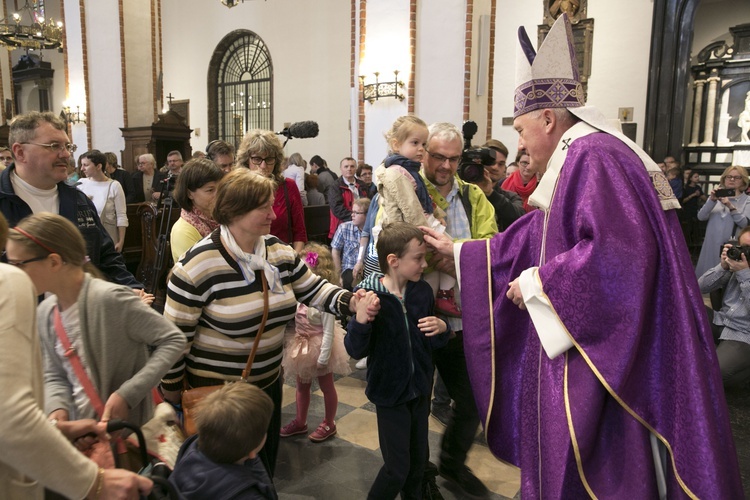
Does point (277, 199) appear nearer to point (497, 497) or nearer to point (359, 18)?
point (497, 497)

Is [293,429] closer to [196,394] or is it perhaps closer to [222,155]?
[196,394]

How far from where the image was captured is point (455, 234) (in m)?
2.64

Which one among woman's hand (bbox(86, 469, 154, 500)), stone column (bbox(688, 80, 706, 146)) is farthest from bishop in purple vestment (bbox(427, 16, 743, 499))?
stone column (bbox(688, 80, 706, 146))

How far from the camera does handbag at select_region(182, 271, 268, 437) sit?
6.02 ft

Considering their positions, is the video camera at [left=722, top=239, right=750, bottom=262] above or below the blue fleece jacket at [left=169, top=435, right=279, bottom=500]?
above

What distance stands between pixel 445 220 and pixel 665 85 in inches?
364

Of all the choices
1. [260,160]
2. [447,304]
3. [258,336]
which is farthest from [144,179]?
[258,336]

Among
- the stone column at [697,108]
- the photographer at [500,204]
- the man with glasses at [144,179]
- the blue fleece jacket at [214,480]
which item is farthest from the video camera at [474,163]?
the stone column at [697,108]

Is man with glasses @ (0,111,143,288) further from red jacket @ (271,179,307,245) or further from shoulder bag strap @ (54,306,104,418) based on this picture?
red jacket @ (271,179,307,245)

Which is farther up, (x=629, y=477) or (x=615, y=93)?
(x=615, y=93)

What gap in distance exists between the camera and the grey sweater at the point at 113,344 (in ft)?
5.18

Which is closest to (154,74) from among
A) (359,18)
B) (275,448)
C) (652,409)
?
(359,18)

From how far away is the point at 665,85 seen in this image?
997 cm

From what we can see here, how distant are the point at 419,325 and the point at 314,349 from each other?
1217 millimetres
